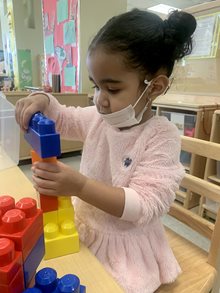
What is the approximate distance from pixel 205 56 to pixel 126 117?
56.1 inches

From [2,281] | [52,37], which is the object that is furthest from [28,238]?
[52,37]

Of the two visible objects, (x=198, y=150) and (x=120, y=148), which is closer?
(x=120, y=148)

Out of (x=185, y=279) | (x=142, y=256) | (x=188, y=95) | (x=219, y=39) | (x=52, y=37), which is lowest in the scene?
(x=185, y=279)

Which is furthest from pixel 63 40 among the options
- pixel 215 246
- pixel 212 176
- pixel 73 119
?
pixel 215 246

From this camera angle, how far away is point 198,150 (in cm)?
65

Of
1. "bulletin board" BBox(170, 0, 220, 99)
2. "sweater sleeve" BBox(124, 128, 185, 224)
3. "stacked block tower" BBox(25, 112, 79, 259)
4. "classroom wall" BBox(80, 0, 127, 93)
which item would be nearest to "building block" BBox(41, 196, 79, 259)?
"stacked block tower" BBox(25, 112, 79, 259)

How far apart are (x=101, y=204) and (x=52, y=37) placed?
2.86 meters

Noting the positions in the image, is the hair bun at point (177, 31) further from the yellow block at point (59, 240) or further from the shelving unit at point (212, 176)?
the shelving unit at point (212, 176)

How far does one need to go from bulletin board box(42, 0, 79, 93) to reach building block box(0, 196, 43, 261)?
235 centimetres

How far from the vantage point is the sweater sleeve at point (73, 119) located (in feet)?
1.94

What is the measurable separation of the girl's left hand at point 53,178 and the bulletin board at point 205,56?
4.34 ft

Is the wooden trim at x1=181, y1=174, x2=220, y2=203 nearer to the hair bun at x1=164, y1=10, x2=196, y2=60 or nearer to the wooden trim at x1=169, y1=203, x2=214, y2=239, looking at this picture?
the wooden trim at x1=169, y1=203, x2=214, y2=239

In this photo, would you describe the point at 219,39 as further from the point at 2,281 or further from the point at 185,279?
the point at 2,281

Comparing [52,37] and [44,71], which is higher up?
[52,37]
